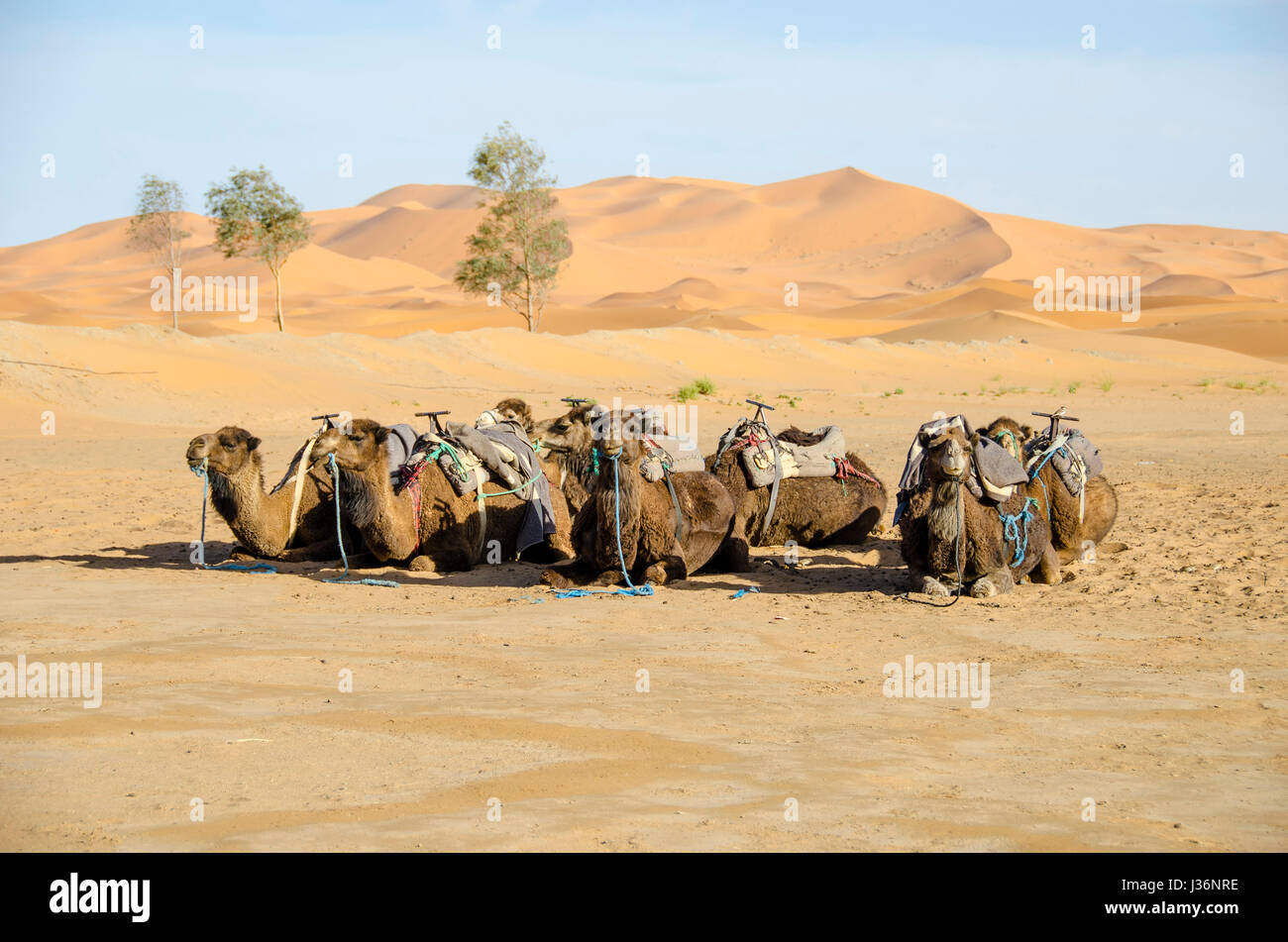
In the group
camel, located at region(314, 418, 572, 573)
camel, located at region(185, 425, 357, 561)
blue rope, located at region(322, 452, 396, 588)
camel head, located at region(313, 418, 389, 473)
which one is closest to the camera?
camel head, located at region(313, 418, 389, 473)

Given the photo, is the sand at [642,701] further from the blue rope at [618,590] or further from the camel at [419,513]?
the camel at [419,513]

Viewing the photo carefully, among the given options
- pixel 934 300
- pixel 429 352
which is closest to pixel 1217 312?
pixel 934 300

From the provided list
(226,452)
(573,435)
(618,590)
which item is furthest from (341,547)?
(618,590)

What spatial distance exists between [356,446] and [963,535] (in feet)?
14.6

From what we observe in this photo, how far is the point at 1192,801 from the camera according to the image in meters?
5.04

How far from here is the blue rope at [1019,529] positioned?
30.7ft

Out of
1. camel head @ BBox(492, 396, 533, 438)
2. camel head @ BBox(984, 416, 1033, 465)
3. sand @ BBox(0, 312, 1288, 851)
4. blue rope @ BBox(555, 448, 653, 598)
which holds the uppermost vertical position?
camel head @ BBox(492, 396, 533, 438)

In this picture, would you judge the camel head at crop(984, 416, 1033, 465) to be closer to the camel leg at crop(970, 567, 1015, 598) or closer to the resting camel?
the camel leg at crop(970, 567, 1015, 598)

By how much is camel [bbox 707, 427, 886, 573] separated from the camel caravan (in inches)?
0.6

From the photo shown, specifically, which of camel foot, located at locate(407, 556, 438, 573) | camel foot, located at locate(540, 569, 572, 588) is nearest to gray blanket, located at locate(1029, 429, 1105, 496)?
camel foot, located at locate(540, 569, 572, 588)

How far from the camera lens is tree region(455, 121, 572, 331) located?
4909cm

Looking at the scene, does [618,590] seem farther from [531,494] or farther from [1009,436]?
[1009,436]

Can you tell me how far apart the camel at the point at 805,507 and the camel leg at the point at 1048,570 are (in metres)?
1.95

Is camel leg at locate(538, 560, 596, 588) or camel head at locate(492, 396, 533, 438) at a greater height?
camel head at locate(492, 396, 533, 438)
